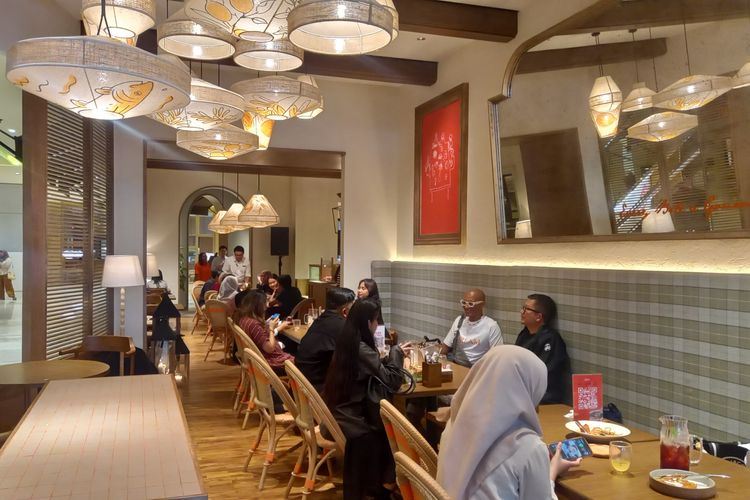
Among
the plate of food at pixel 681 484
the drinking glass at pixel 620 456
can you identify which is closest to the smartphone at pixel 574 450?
the drinking glass at pixel 620 456

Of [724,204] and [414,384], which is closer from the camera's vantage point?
[724,204]

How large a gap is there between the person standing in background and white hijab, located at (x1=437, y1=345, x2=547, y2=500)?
5.71 metres

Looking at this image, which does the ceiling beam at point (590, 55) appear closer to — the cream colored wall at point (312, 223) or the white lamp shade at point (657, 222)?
the white lamp shade at point (657, 222)

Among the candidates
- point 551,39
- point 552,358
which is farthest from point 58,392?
point 551,39

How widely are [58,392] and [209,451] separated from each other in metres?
2.13

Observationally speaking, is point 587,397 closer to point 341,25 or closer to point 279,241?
point 341,25

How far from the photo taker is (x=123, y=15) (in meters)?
2.85

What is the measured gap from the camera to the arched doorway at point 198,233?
15.6 m

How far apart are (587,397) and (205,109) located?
2.47 metres

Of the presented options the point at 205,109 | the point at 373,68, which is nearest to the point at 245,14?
the point at 205,109

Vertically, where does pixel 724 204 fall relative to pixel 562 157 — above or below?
below

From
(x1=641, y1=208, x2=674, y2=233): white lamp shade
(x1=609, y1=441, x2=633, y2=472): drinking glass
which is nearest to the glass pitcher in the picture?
(x1=609, y1=441, x2=633, y2=472): drinking glass

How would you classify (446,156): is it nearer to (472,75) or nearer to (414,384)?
(472,75)

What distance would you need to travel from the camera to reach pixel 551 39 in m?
4.57
